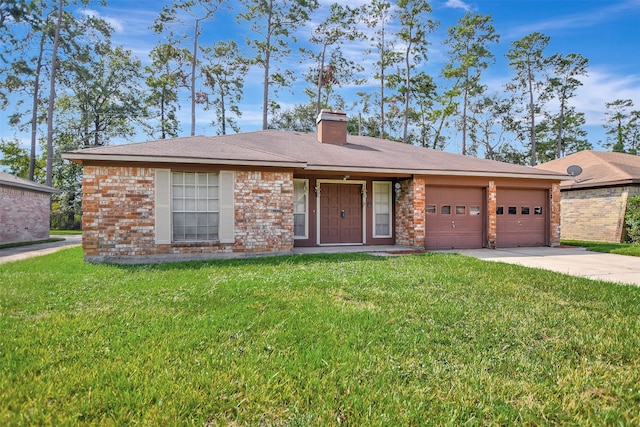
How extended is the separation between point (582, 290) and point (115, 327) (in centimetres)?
620

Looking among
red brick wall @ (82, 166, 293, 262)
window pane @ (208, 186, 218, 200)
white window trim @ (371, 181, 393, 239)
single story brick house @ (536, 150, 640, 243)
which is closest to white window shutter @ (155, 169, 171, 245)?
red brick wall @ (82, 166, 293, 262)

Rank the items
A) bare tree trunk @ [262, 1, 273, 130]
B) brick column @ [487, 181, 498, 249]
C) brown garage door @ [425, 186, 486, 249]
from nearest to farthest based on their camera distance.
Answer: brown garage door @ [425, 186, 486, 249] < brick column @ [487, 181, 498, 249] < bare tree trunk @ [262, 1, 273, 130]

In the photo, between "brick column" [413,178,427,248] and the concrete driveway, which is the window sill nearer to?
"brick column" [413,178,427,248]

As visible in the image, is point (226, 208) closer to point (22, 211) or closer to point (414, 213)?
point (414, 213)

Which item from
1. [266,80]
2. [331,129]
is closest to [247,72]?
[266,80]

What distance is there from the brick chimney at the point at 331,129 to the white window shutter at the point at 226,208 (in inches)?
206

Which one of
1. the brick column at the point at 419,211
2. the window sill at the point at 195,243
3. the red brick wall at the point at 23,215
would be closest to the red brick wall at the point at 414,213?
the brick column at the point at 419,211

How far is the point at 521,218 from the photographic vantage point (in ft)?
37.1

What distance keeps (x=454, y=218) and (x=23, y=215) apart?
17060 mm

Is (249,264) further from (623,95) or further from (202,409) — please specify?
(623,95)

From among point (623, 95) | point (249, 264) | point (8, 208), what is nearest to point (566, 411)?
point (249, 264)

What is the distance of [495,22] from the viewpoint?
24.5 meters

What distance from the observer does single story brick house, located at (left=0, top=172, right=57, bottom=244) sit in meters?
12.9

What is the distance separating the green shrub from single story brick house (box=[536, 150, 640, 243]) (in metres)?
0.17
